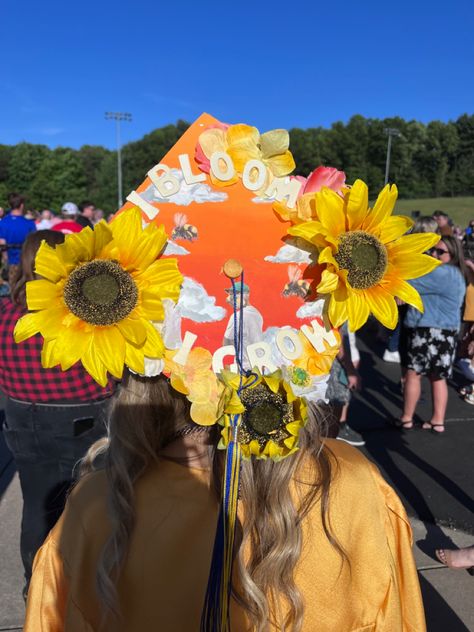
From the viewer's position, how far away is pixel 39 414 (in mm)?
2287

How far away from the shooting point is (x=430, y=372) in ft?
14.6

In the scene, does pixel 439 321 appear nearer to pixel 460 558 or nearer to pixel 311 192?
pixel 460 558

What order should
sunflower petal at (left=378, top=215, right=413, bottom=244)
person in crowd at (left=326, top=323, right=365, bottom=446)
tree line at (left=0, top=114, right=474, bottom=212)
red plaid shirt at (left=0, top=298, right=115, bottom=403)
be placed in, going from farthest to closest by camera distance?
tree line at (left=0, top=114, right=474, bottom=212), person in crowd at (left=326, top=323, right=365, bottom=446), red plaid shirt at (left=0, top=298, right=115, bottom=403), sunflower petal at (left=378, top=215, right=413, bottom=244)

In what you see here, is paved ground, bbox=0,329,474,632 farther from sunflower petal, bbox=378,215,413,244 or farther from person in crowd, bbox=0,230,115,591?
sunflower petal, bbox=378,215,413,244

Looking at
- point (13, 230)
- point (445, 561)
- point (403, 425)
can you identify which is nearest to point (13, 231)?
point (13, 230)

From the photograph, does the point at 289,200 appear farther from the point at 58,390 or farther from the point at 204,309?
the point at 58,390

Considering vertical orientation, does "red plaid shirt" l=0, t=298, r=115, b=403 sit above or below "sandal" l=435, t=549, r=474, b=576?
above

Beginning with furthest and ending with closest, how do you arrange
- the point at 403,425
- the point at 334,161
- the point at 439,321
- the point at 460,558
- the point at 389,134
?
the point at 334,161 < the point at 389,134 < the point at 403,425 < the point at 439,321 < the point at 460,558

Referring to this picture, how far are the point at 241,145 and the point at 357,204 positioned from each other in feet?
0.94

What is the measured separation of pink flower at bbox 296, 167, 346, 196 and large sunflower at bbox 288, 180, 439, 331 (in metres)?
0.04

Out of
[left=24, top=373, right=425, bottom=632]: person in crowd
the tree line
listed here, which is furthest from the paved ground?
the tree line

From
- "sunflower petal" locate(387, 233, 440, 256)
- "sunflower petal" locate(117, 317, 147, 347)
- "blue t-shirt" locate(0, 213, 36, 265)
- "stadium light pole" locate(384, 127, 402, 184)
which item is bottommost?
"sunflower petal" locate(117, 317, 147, 347)

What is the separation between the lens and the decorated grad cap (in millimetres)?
1021

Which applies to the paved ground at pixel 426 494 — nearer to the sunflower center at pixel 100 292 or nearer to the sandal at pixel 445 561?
the sandal at pixel 445 561
